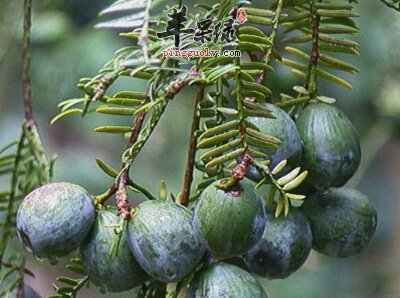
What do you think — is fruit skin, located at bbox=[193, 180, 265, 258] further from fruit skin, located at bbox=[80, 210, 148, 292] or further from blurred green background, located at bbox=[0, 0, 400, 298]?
blurred green background, located at bbox=[0, 0, 400, 298]

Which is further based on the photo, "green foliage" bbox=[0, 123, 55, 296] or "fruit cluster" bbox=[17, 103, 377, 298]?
"green foliage" bbox=[0, 123, 55, 296]

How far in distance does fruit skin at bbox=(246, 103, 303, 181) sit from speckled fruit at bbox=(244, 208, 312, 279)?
0.05 metres

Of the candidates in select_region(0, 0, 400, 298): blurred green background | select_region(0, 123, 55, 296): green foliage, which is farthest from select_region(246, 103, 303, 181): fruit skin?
select_region(0, 0, 400, 298): blurred green background

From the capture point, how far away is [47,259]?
0.72 meters

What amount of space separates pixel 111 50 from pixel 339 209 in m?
1.13

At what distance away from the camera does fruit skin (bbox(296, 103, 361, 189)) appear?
2.41ft

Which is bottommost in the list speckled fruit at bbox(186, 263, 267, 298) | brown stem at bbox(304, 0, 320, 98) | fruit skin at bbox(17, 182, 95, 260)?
speckled fruit at bbox(186, 263, 267, 298)

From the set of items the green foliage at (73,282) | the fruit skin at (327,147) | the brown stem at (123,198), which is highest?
the fruit skin at (327,147)

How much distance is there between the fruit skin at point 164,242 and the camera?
0.66 meters

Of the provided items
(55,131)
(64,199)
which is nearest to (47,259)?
(64,199)

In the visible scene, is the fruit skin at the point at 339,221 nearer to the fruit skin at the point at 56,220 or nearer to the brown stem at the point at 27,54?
the fruit skin at the point at 56,220

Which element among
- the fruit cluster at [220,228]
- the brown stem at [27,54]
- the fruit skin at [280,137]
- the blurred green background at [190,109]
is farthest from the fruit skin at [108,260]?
the blurred green background at [190,109]

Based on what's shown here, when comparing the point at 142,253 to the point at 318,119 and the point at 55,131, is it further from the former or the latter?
the point at 55,131

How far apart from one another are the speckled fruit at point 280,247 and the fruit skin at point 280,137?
5 centimetres
